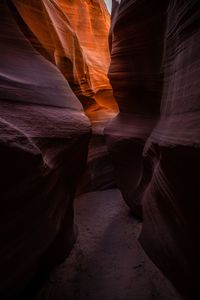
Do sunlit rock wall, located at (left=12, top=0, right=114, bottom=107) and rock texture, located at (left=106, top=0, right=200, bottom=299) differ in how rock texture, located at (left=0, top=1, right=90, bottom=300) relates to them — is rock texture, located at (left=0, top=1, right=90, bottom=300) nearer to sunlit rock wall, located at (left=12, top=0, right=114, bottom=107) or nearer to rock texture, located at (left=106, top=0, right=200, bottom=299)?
sunlit rock wall, located at (left=12, top=0, right=114, bottom=107)

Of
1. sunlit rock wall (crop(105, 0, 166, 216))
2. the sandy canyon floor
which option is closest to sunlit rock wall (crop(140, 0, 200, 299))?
the sandy canyon floor

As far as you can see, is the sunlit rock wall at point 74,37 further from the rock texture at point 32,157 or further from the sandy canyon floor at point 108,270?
the sandy canyon floor at point 108,270

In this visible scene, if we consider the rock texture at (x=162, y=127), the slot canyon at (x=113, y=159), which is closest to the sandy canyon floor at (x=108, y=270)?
the slot canyon at (x=113, y=159)

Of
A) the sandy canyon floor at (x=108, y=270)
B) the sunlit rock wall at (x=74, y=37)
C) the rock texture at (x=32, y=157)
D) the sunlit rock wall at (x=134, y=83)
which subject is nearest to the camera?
the rock texture at (x=32, y=157)

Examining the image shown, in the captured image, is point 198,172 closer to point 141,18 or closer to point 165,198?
point 165,198

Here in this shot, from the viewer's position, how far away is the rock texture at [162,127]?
2145mm

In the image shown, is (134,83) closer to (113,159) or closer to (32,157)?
(113,159)

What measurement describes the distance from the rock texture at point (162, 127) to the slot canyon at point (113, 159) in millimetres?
18

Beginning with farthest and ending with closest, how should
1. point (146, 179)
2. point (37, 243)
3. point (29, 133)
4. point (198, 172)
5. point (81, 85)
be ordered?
point (81, 85), point (146, 179), point (37, 243), point (29, 133), point (198, 172)

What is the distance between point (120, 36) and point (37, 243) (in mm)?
4336

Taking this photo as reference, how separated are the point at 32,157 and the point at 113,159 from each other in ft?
11.9

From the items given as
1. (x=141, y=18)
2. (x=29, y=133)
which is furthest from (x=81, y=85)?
(x=29, y=133)

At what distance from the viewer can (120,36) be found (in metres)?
4.99

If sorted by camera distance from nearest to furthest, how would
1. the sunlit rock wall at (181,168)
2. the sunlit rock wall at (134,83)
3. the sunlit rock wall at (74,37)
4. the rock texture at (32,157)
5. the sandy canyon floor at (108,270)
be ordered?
the sunlit rock wall at (181,168) < the rock texture at (32,157) < the sandy canyon floor at (108,270) < the sunlit rock wall at (134,83) < the sunlit rock wall at (74,37)
